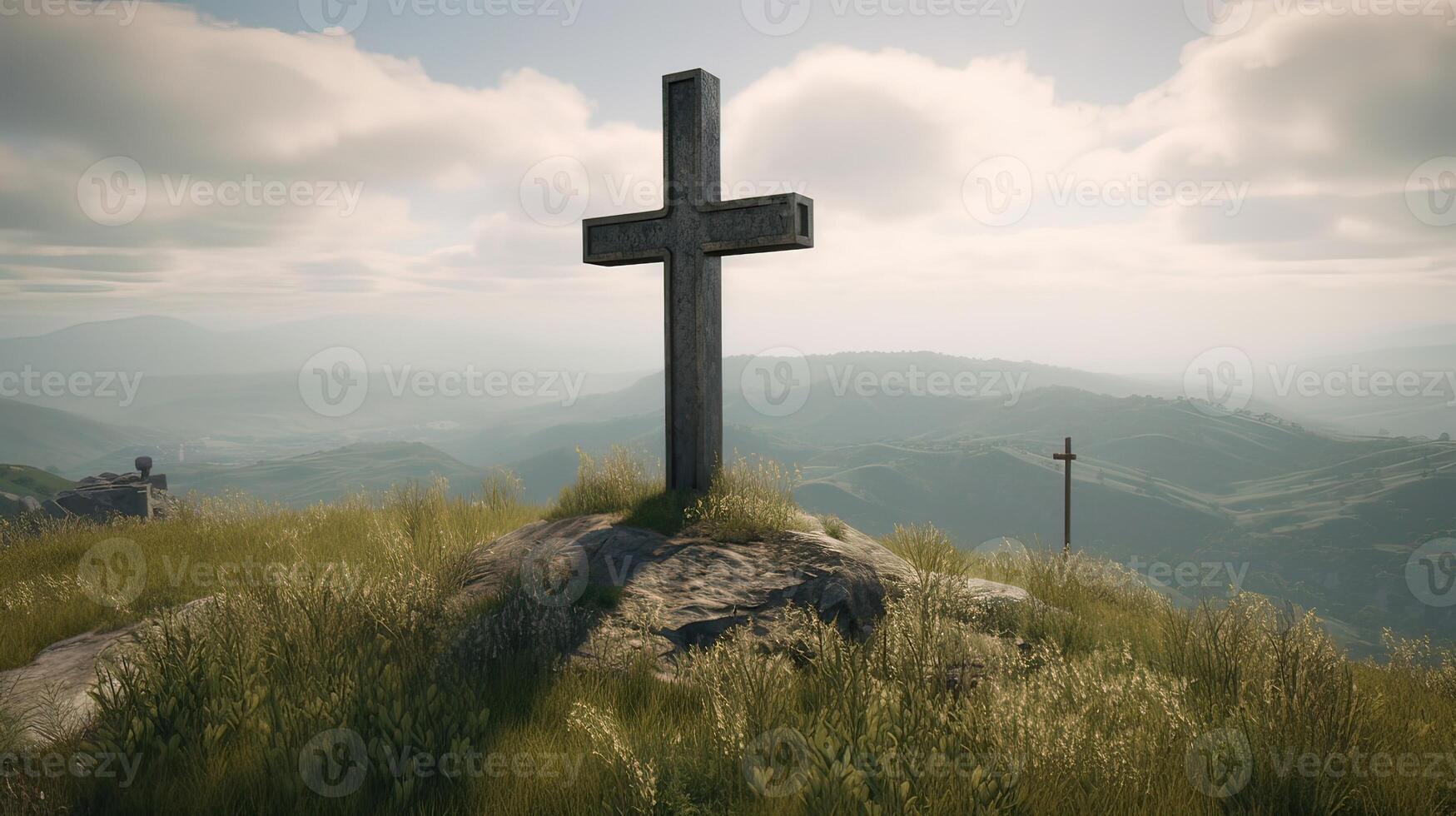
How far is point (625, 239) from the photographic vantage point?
8.00 metres

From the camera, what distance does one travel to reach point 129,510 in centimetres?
1296

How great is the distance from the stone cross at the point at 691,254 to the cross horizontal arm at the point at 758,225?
0.01 m

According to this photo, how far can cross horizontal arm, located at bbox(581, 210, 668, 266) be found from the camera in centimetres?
783

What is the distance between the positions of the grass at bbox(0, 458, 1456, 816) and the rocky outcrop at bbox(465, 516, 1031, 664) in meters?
0.31

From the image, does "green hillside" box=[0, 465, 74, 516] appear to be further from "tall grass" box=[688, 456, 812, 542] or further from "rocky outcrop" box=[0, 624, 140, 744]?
"tall grass" box=[688, 456, 812, 542]

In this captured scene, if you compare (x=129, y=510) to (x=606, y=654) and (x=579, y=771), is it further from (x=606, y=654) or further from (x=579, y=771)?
(x=579, y=771)

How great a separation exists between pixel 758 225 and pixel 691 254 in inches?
30.8

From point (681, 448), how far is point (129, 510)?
11.2m

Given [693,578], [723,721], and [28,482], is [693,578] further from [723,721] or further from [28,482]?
[28,482]

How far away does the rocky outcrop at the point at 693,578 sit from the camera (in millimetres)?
5422

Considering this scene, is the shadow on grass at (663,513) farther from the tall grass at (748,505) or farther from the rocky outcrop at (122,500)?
the rocky outcrop at (122,500)

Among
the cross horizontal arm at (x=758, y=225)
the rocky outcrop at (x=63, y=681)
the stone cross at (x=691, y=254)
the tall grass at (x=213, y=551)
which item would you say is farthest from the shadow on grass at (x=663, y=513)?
the rocky outcrop at (x=63, y=681)

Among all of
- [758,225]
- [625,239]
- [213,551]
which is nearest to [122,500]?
[213,551]

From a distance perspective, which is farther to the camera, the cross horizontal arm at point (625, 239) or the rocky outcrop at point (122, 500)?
the rocky outcrop at point (122, 500)
